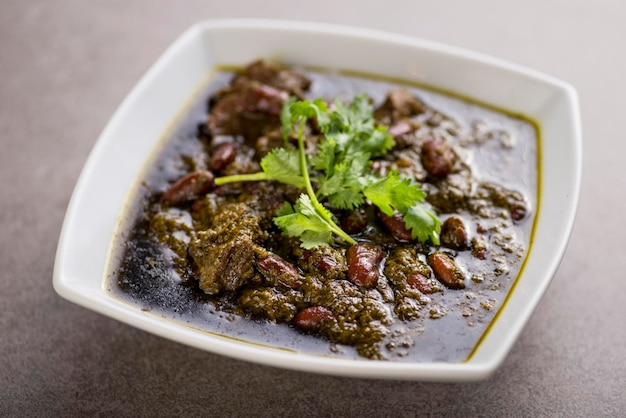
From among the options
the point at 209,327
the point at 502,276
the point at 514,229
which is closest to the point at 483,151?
the point at 514,229

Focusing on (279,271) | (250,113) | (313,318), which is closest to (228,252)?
(279,271)

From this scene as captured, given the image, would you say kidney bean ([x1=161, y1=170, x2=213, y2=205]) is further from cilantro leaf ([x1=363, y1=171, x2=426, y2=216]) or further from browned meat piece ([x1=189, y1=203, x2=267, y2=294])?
cilantro leaf ([x1=363, y1=171, x2=426, y2=216])

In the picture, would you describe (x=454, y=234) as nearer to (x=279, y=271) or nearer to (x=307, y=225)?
(x=307, y=225)

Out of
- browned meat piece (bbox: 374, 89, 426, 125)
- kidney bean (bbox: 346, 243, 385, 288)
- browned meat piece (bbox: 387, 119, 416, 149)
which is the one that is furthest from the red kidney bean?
browned meat piece (bbox: 374, 89, 426, 125)

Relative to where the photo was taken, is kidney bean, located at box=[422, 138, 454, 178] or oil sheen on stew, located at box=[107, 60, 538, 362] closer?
oil sheen on stew, located at box=[107, 60, 538, 362]

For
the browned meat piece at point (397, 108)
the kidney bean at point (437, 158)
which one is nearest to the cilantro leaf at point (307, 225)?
the kidney bean at point (437, 158)

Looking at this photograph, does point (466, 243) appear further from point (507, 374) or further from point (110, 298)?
point (110, 298)
